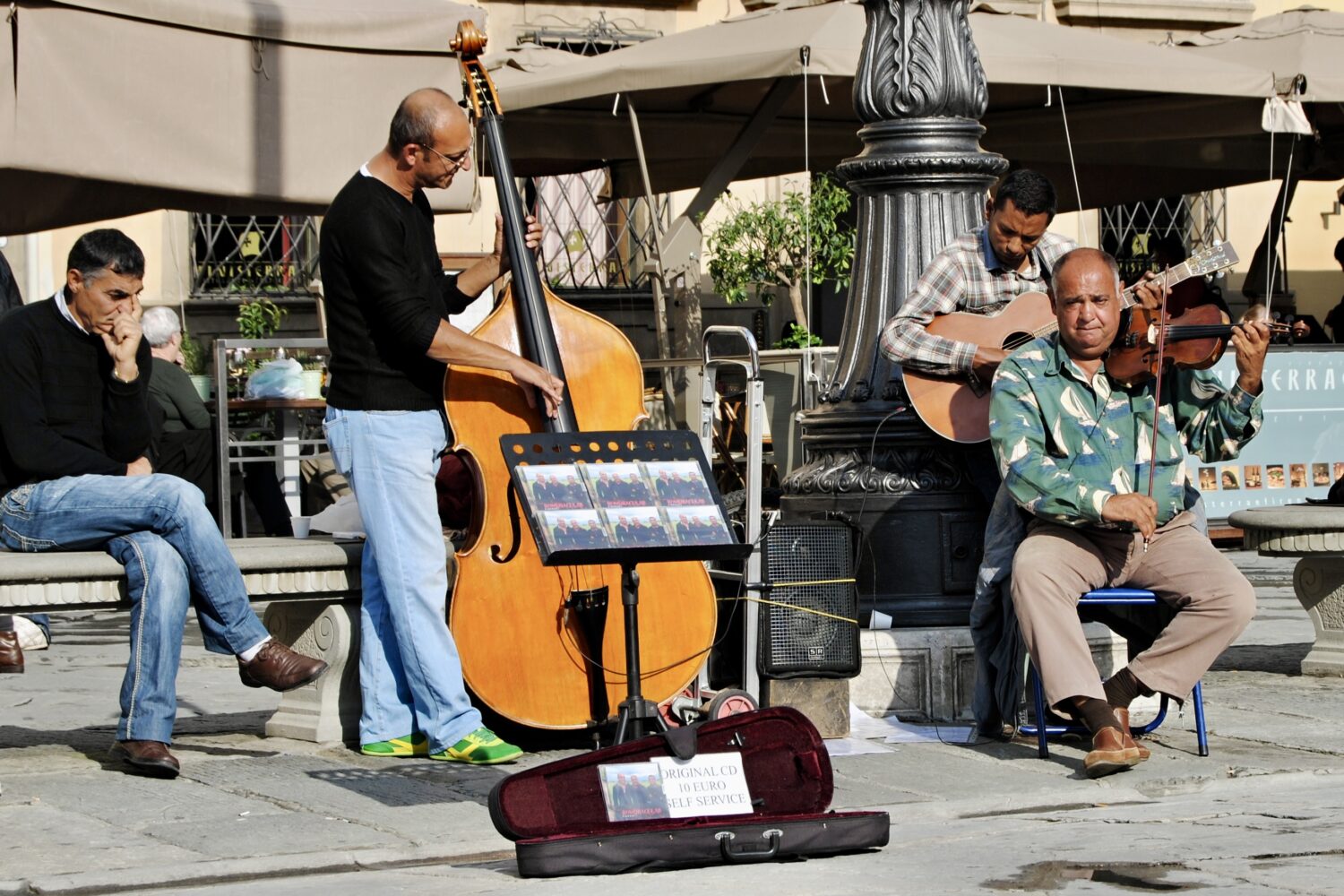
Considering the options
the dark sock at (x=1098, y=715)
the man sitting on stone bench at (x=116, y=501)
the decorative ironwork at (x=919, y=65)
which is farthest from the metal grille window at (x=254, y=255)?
the dark sock at (x=1098, y=715)

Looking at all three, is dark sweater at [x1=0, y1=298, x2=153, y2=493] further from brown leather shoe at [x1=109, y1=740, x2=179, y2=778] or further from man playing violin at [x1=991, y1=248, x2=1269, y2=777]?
man playing violin at [x1=991, y1=248, x2=1269, y2=777]

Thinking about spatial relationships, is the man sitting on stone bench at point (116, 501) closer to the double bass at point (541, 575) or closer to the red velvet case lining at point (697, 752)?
the double bass at point (541, 575)

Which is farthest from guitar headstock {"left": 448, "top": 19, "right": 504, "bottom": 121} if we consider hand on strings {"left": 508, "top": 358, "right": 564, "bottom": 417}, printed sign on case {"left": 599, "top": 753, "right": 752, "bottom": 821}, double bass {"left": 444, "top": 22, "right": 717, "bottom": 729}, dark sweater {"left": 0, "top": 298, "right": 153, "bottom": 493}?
printed sign on case {"left": 599, "top": 753, "right": 752, "bottom": 821}

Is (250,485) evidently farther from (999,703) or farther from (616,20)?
(616,20)

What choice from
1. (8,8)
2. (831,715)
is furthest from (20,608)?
(831,715)

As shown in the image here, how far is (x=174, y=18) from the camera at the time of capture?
6570mm

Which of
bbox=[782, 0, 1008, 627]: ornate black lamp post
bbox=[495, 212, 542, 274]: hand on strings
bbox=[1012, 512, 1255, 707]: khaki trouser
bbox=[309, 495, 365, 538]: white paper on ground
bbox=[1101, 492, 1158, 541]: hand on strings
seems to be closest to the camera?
bbox=[1101, 492, 1158, 541]: hand on strings

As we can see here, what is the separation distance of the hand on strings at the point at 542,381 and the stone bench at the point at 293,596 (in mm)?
933

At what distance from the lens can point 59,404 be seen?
6.02 meters

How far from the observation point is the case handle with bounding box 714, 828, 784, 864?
183 inches

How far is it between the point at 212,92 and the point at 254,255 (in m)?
9.99

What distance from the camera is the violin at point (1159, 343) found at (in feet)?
19.8

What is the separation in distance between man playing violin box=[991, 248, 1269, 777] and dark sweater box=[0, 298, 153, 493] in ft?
8.37

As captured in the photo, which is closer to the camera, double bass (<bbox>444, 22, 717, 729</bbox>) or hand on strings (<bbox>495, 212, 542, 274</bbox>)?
double bass (<bbox>444, 22, 717, 729</bbox>)
